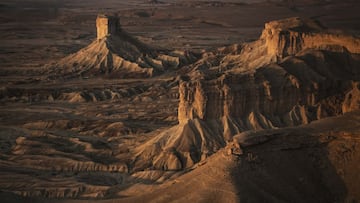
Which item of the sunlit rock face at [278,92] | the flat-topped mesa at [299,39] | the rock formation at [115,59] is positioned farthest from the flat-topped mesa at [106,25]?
the sunlit rock face at [278,92]

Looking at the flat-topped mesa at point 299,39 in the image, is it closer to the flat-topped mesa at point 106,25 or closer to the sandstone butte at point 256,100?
the sandstone butte at point 256,100

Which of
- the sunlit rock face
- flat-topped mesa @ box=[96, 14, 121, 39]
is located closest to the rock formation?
flat-topped mesa @ box=[96, 14, 121, 39]

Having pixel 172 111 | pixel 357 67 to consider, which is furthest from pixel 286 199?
pixel 172 111

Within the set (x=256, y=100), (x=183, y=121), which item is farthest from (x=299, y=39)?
(x=183, y=121)

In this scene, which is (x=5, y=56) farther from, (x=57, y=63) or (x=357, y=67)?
(x=357, y=67)

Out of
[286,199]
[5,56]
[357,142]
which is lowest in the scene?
[5,56]

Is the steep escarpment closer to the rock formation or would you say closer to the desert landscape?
the desert landscape

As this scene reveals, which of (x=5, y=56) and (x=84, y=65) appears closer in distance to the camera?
(x=84, y=65)
